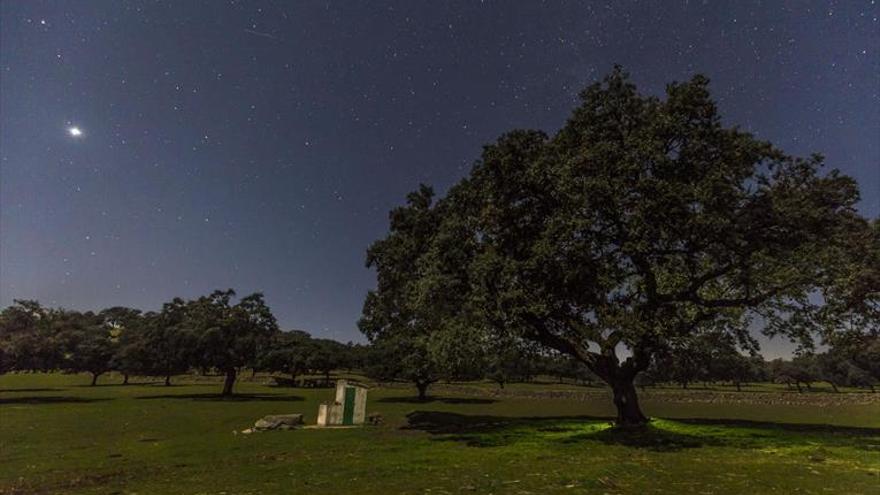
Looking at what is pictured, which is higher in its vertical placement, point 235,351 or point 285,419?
point 235,351

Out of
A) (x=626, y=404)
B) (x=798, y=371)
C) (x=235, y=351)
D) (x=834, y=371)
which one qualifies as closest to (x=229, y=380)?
(x=235, y=351)

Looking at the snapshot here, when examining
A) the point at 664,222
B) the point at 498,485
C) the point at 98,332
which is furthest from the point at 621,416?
the point at 98,332

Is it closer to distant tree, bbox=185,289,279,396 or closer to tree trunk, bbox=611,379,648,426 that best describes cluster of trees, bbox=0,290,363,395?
distant tree, bbox=185,289,279,396

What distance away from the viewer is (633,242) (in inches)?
987

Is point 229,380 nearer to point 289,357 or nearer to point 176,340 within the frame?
point 176,340

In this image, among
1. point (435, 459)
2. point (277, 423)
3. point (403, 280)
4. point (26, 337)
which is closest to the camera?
point (435, 459)

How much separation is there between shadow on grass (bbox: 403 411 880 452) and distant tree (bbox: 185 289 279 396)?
3895 centimetres

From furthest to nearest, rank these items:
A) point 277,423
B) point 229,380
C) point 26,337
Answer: point 229,380, point 26,337, point 277,423

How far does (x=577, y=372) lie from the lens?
144 meters

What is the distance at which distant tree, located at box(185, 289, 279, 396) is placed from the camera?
64938 millimetres

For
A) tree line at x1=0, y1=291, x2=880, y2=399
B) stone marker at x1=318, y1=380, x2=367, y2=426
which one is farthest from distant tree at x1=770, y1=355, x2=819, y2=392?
stone marker at x1=318, y1=380, x2=367, y2=426

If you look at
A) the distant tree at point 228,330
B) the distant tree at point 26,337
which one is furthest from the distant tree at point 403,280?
the distant tree at point 26,337

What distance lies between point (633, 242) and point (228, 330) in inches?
2265

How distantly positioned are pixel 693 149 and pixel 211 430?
33.2m
